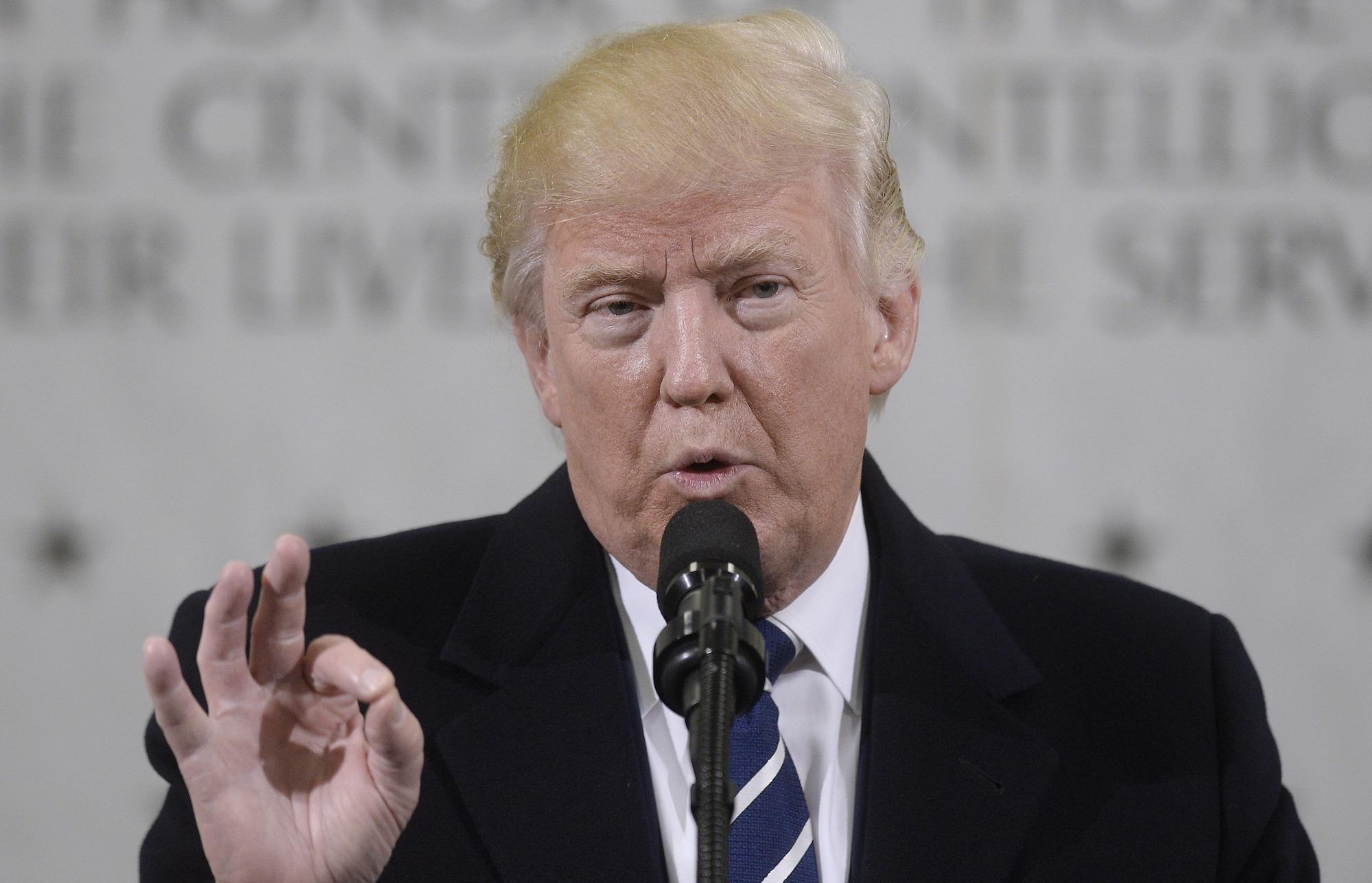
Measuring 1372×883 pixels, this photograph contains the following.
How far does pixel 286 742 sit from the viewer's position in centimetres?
128

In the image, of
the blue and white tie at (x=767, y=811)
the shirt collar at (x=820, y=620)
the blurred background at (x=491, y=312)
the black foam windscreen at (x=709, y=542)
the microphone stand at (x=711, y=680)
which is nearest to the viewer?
the microphone stand at (x=711, y=680)

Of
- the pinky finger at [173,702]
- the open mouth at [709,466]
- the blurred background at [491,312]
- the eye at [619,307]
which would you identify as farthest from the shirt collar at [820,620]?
the blurred background at [491,312]

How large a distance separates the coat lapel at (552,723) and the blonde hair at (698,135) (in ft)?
1.08

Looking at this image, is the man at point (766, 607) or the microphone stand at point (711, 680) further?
the man at point (766, 607)

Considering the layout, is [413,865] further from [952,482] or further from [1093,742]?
[952,482]

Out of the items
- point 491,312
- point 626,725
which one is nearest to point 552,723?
point 626,725

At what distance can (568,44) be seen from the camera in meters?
2.63

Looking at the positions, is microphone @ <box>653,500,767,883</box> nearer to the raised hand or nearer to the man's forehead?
the raised hand

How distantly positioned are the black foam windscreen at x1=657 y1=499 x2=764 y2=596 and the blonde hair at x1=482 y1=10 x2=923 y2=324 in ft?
1.60

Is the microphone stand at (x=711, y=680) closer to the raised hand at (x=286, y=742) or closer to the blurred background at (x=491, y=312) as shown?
the raised hand at (x=286, y=742)

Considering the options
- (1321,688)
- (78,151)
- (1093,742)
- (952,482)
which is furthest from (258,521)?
(1321,688)

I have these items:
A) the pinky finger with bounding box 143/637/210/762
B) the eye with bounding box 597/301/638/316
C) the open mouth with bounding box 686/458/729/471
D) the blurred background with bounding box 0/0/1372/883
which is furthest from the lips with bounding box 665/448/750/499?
the blurred background with bounding box 0/0/1372/883

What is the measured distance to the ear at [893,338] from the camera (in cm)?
178

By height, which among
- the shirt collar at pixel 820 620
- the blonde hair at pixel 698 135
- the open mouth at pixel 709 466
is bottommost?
the shirt collar at pixel 820 620
